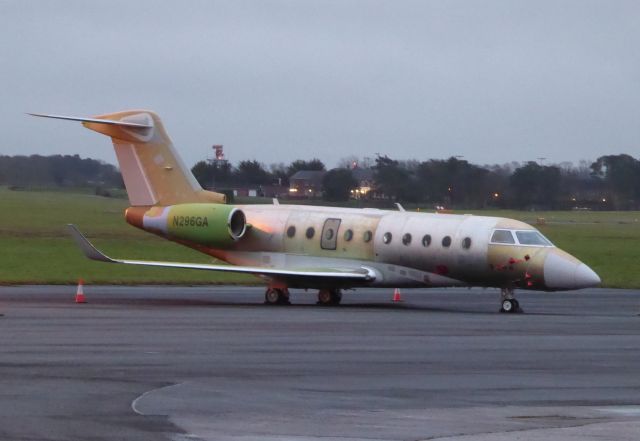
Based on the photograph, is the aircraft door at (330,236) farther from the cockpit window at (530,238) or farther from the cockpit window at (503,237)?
the cockpit window at (530,238)

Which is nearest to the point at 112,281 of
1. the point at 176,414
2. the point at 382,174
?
the point at 382,174

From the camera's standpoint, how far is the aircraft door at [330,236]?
101ft

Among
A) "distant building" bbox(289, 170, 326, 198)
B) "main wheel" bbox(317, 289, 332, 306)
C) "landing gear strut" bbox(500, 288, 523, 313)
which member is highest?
"distant building" bbox(289, 170, 326, 198)

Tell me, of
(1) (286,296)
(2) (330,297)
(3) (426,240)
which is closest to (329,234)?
(2) (330,297)

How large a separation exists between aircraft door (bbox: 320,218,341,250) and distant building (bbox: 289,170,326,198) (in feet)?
38.1

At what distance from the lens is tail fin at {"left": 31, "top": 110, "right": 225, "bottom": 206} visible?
32781 millimetres

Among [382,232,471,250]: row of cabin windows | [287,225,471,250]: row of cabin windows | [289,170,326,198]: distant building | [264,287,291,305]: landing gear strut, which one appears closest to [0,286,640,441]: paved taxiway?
[382,232,471,250]: row of cabin windows

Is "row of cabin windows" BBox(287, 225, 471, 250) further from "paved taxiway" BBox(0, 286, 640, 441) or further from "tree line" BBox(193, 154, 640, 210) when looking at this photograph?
"tree line" BBox(193, 154, 640, 210)

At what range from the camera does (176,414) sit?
39.0 ft

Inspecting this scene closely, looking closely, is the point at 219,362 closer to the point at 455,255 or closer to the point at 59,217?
the point at 455,255

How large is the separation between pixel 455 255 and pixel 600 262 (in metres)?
25.8

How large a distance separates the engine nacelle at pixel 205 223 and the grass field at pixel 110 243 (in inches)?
265

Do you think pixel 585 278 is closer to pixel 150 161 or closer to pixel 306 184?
pixel 150 161

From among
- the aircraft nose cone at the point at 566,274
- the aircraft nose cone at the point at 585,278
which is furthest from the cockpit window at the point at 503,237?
the aircraft nose cone at the point at 585,278
